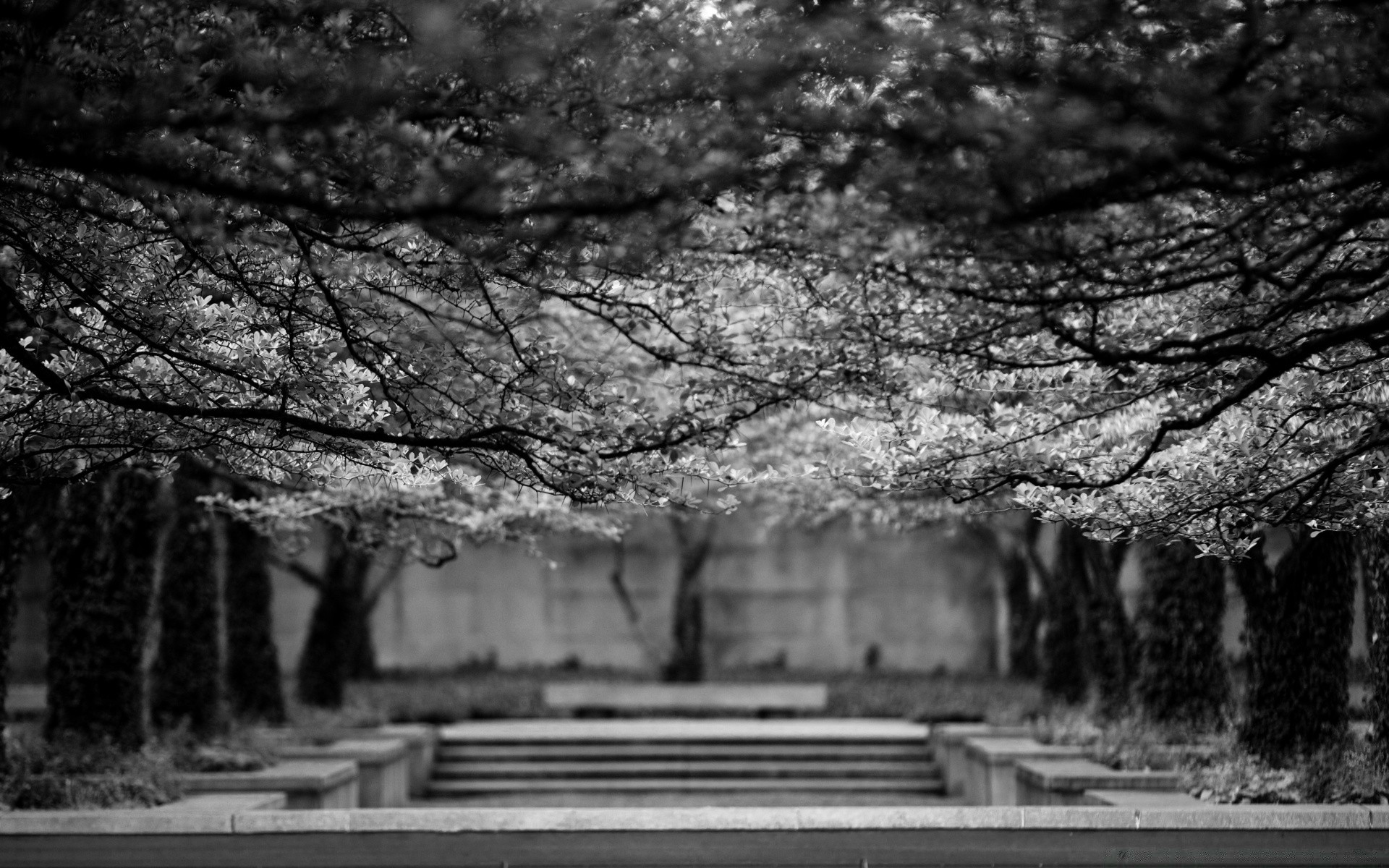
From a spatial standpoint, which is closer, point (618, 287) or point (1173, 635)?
point (618, 287)

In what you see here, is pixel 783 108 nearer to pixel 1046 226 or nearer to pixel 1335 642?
pixel 1046 226

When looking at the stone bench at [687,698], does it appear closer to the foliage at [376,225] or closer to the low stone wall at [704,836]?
the low stone wall at [704,836]

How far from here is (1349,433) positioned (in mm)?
7941

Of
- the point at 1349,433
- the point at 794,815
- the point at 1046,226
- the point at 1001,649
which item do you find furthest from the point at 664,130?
the point at 1001,649

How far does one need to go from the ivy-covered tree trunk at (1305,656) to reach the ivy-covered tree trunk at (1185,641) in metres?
1.91

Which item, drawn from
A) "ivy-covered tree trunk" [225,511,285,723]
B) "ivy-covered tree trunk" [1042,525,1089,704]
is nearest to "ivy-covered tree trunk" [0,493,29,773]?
"ivy-covered tree trunk" [225,511,285,723]

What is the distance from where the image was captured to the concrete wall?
28812mm

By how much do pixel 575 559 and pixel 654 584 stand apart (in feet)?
5.93

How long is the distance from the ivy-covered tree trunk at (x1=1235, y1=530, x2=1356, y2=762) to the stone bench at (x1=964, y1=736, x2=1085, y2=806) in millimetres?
2322

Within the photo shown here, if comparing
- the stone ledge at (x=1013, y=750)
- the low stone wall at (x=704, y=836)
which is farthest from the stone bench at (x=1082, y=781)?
the low stone wall at (x=704, y=836)

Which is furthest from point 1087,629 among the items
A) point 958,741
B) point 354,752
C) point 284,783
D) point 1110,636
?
point 284,783

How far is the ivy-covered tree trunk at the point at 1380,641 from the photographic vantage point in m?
10.4

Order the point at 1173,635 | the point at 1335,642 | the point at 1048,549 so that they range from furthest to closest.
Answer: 1. the point at 1048,549
2. the point at 1173,635
3. the point at 1335,642

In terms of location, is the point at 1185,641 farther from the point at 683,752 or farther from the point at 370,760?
the point at 370,760
